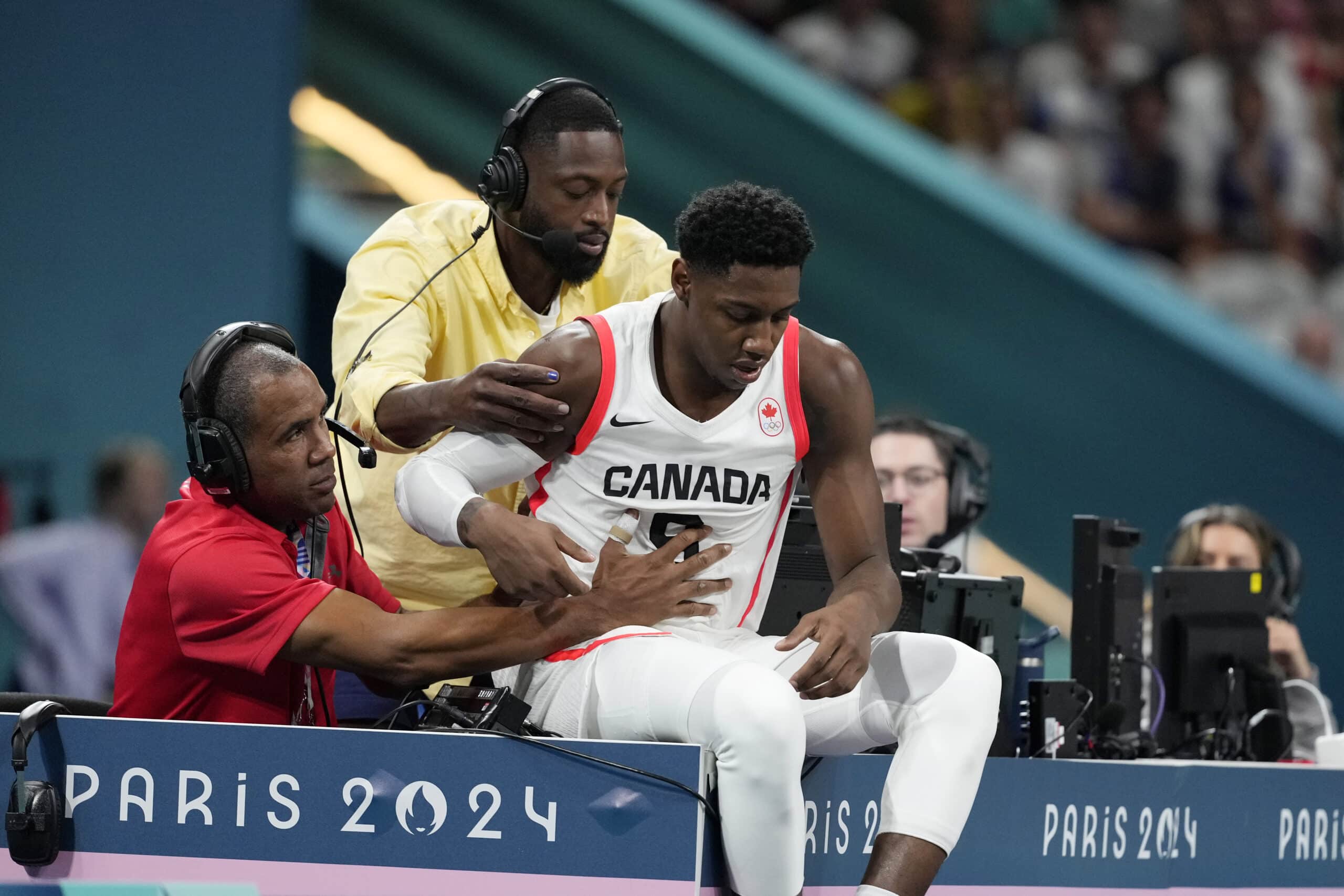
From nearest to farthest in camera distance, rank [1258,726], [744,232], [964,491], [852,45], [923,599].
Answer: [744,232] < [923,599] < [1258,726] < [964,491] < [852,45]

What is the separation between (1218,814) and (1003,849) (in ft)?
2.08

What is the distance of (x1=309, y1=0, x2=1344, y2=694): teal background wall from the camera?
629 centimetres

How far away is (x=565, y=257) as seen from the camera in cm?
299

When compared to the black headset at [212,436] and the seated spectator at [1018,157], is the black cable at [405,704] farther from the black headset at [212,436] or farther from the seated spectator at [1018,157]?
the seated spectator at [1018,157]

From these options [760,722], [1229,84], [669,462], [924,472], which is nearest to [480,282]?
[669,462]

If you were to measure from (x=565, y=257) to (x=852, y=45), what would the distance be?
487cm

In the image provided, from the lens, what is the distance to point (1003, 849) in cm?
271

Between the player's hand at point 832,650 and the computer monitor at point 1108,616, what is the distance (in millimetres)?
1125

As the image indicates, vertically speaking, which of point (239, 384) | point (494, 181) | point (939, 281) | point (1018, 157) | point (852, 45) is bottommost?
point (239, 384)

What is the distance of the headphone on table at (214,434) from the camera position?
240 cm

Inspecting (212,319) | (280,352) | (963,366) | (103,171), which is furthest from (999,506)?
(280,352)

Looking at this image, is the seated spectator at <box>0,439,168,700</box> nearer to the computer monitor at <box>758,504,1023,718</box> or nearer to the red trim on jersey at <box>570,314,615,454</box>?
the computer monitor at <box>758,504,1023,718</box>

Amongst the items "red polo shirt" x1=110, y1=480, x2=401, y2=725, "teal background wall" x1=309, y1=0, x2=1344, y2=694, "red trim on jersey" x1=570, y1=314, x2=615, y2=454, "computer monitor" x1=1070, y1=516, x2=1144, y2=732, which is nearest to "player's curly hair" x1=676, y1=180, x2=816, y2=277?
"red trim on jersey" x1=570, y1=314, x2=615, y2=454

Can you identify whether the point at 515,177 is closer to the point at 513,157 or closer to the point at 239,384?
the point at 513,157
